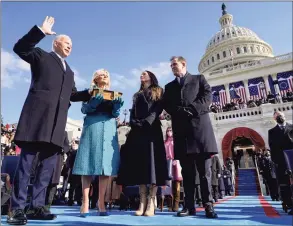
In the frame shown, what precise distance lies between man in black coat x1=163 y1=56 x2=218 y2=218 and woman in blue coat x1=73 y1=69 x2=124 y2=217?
0.84 meters

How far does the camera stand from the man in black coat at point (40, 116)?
2676 millimetres

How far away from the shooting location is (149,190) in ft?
11.0

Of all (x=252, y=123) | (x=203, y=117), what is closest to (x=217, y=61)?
(x=252, y=123)

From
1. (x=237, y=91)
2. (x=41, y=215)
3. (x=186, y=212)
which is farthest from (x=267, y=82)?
(x=41, y=215)

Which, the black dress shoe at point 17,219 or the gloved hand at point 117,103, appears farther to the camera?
→ the gloved hand at point 117,103

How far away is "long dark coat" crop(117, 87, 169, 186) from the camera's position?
332cm

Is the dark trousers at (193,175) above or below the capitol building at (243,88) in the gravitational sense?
below

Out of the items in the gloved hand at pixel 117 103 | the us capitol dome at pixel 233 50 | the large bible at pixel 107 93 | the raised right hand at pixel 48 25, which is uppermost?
the us capitol dome at pixel 233 50

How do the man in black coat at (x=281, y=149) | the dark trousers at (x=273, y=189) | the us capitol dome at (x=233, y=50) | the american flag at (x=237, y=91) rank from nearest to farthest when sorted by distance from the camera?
the man in black coat at (x=281, y=149) → the dark trousers at (x=273, y=189) → the american flag at (x=237, y=91) → the us capitol dome at (x=233, y=50)

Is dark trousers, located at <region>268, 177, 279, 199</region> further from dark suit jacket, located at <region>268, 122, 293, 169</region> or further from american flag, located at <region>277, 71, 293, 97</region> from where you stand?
american flag, located at <region>277, 71, 293, 97</region>

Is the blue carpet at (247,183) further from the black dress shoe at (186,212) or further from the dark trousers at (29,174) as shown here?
the dark trousers at (29,174)

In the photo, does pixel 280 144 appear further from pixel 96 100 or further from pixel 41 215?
pixel 41 215

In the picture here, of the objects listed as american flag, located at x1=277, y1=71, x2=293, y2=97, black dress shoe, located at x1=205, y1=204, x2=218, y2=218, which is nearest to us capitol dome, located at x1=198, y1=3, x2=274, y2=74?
american flag, located at x1=277, y1=71, x2=293, y2=97

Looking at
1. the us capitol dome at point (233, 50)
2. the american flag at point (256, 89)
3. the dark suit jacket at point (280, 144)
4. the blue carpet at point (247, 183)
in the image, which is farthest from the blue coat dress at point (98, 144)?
the us capitol dome at point (233, 50)
